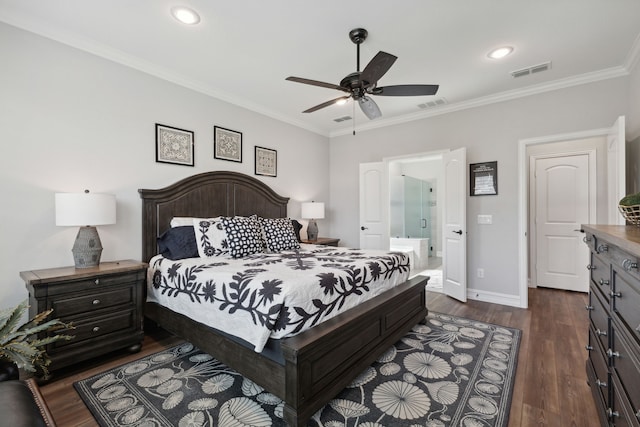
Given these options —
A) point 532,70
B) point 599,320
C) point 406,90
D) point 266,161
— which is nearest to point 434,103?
point 532,70

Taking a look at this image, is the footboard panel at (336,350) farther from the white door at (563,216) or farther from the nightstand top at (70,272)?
the white door at (563,216)

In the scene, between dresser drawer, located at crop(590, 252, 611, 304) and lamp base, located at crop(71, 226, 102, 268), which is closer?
dresser drawer, located at crop(590, 252, 611, 304)

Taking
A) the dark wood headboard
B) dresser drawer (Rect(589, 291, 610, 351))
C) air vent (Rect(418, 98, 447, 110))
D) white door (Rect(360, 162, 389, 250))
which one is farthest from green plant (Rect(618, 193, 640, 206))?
the dark wood headboard

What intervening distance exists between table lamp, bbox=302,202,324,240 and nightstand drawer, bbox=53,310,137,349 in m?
2.66

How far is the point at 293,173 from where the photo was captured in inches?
188

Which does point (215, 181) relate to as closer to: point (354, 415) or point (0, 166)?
point (0, 166)

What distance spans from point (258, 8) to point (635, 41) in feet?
10.7

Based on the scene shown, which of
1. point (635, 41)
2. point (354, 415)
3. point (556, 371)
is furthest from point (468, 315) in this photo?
point (635, 41)

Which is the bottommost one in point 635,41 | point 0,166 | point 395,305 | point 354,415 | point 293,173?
point 354,415

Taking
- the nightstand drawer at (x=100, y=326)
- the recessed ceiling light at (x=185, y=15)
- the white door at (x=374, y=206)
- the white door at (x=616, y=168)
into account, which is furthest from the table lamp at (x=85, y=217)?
the white door at (x=616, y=168)

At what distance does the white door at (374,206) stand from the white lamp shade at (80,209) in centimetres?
363

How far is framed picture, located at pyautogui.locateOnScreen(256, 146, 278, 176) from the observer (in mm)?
4199

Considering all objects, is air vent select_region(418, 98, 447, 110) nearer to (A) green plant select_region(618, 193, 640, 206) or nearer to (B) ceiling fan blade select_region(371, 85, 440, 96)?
(B) ceiling fan blade select_region(371, 85, 440, 96)

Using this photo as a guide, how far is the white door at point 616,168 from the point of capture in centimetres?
262
